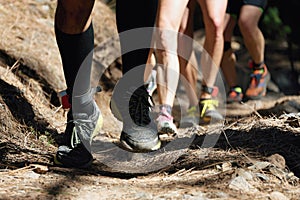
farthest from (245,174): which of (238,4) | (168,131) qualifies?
(238,4)

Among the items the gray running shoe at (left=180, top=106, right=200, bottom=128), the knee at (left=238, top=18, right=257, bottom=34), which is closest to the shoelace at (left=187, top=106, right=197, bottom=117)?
the gray running shoe at (left=180, top=106, right=200, bottom=128)

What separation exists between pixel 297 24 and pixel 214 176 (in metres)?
8.24

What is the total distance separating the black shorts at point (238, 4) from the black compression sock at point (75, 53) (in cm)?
274

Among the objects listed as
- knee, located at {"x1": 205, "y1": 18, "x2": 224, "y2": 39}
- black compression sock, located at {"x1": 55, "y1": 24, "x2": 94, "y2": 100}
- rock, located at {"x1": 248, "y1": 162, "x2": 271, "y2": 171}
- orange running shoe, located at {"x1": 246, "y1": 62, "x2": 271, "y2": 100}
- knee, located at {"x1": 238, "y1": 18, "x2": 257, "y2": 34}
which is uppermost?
black compression sock, located at {"x1": 55, "y1": 24, "x2": 94, "y2": 100}

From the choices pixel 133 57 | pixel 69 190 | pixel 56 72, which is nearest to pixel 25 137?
pixel 133 57

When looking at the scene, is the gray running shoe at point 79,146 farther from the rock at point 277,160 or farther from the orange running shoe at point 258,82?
the orange running shoe at point 258,82

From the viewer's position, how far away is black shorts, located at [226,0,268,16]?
5.19 m

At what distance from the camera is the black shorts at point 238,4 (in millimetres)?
5186

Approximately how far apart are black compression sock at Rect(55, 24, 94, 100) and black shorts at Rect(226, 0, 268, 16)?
108 inches

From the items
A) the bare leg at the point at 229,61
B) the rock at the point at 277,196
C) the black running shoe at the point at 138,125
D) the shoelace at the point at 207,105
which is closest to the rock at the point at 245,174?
the rock at the point at 277,196

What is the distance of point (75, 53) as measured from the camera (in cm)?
273

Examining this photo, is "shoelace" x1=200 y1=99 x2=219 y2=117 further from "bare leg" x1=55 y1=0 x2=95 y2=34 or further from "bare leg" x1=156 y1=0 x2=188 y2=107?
"bare leg" x1=55 y1=0 x2=95 y2=34

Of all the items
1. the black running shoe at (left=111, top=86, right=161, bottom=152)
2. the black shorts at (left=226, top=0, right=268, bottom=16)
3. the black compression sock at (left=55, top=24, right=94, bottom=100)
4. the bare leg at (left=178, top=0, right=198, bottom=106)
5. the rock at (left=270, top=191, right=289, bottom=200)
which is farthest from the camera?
the black shorts at (left=226, top=0, right=268, bottom=16)

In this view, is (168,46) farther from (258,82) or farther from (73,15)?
(258,82)
